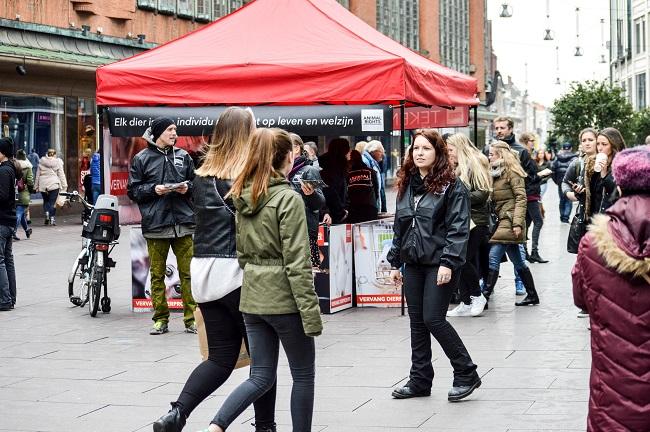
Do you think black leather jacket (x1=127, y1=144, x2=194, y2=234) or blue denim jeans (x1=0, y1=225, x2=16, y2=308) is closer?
black leather jacket (x1=127, y1=144, x2=194, y2=234)

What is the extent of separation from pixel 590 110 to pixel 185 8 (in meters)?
22.2

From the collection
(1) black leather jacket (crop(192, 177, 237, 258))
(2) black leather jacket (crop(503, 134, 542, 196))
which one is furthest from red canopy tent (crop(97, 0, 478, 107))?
(1) black leather jacket (crop(192, 177, 237, 258))

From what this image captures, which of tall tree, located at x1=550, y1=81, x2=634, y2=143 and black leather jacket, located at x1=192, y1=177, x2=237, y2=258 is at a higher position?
tall tree, located at x1=550, y1=81, x2=634, y2=143

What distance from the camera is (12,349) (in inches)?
396

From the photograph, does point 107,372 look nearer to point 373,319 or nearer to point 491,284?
point 373,319

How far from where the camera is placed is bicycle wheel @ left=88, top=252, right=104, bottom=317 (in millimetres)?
11766

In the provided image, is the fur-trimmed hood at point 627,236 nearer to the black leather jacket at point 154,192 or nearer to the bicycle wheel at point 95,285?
the black leather jacket at point 154,192

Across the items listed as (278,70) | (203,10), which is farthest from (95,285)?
(203,10)

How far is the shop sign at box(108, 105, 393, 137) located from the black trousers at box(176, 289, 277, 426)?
5480 millimetres

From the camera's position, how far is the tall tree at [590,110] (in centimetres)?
5334

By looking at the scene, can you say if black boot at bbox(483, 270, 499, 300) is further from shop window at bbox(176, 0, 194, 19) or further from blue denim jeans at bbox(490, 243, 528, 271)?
shop window at bbox(176, 0, 194, 19)

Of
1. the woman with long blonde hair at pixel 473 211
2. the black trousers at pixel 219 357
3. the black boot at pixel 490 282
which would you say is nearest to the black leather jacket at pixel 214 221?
the black trousers at pixel 219 357

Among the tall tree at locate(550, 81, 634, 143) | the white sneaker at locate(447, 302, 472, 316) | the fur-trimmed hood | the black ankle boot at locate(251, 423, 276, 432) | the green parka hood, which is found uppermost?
the tall tree at locate(550, 81, 634, 143)

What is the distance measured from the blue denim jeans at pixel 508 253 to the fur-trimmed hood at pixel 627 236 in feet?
24.8
